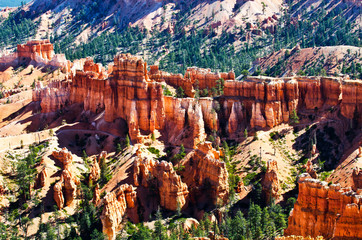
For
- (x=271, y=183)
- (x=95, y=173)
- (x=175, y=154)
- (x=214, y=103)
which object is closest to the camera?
(x=271, y=183)

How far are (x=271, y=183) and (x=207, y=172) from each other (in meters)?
10.2

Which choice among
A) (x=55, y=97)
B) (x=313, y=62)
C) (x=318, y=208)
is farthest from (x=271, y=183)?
(x=313, y=62)

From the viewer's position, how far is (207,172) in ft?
332

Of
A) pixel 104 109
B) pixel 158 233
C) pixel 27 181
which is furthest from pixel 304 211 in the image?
pixel 104 109

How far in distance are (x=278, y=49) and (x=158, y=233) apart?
383 feet

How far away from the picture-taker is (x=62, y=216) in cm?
9938

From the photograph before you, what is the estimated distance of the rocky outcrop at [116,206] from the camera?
93.0m

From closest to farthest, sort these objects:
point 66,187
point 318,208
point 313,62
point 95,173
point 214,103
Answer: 1. point 318,208
2. point 66,187
3. point 95,173
4. point 214,103
5. point 313,62

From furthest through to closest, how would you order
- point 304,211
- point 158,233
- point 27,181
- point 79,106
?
point 79,106, point 27,181, point 158,233, point 304,211

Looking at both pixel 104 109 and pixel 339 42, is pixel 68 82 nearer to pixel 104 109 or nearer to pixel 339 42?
pixel 104 109

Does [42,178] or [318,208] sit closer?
[318,208]

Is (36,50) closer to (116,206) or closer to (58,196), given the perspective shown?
(58,196)

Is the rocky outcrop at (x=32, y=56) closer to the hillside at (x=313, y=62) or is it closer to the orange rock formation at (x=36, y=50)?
the orange rock formation at (x=36, y=50)

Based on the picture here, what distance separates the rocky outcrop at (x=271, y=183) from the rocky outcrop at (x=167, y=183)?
12143 mm
